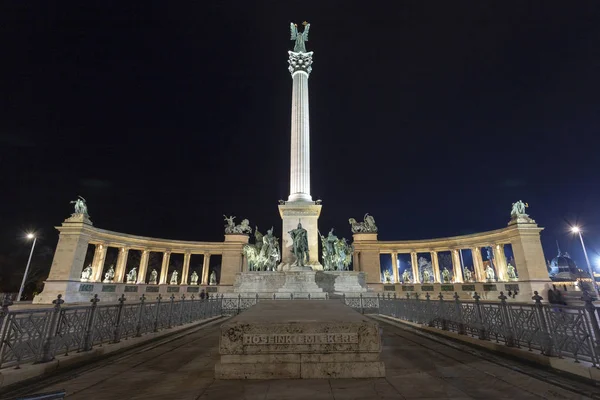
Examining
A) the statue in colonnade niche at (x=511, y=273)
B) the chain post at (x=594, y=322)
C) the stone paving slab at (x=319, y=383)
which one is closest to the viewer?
the stone paving slab at (x=319, y=383)

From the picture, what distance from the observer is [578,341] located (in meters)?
6.93

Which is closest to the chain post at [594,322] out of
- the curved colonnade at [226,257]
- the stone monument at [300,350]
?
the stone monument at [300,350]

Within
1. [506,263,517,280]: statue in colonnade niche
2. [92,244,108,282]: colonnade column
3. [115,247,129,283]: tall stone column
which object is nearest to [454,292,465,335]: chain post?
[506,263,517,280]: statue in colonnade niche

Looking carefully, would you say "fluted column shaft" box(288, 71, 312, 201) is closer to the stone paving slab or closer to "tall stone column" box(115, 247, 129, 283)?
the stone paving slab

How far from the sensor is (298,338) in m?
5.99

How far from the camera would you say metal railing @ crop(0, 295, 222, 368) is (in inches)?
266

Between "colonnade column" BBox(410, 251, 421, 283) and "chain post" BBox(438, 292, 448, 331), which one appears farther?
"colonnade column" BBox(410, 251, 421, 283)

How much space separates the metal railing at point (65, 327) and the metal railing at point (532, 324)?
13.4 m

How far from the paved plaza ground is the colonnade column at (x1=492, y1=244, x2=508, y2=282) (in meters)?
46.0

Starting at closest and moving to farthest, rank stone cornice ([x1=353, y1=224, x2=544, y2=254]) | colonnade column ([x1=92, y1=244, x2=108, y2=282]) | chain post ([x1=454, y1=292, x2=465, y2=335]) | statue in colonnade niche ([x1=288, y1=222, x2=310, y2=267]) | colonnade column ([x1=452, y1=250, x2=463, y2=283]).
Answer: chain post ([x1=454, y1=292, x2=465, y2=335]) → statue in colonnade niche ([x1=288, y1=222, x2=310, y2=267]) → stone cornice ([x1=353, y1=224, x2=544, y2=254]) → colonnade column ([x1=92, y1=244, x2=108, y2=282]) → colonnade column ([x1=452, y1=250, x2=463, y2=283])

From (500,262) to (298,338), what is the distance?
174ft

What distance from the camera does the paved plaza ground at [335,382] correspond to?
511 cm

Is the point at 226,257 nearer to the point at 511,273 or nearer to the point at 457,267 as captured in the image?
the point at 457,267

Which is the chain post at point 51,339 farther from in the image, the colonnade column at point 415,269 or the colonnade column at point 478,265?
the colonnade column at point 478,265
